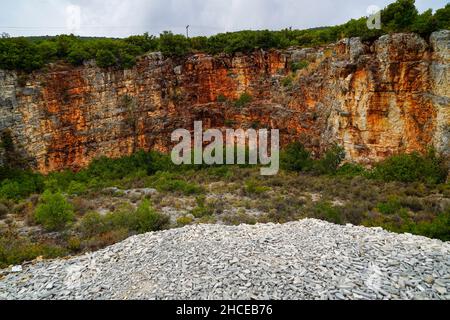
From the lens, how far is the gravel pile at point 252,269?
20.5 ft

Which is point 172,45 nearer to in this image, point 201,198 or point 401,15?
point 201,198

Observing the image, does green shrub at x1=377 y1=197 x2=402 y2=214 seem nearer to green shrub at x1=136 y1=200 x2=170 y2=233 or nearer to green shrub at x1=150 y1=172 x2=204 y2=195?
green shrub at x1=136 y1=200 x2=170 y2=233

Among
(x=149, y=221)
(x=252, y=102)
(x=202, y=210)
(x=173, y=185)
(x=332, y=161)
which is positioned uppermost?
(x=252, y=102)

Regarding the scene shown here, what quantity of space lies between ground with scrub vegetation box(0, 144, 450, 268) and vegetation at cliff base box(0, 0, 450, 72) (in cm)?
616

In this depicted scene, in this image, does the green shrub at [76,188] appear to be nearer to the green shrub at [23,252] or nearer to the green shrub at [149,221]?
the green shrub at [149,221]

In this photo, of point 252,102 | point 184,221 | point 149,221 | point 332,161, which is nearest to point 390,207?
point 332,161

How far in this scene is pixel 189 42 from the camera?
24.9 m

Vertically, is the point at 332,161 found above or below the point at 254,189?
above

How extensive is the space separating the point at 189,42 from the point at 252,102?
6.20 metres

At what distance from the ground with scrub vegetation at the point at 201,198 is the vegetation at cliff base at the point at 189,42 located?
6157mm

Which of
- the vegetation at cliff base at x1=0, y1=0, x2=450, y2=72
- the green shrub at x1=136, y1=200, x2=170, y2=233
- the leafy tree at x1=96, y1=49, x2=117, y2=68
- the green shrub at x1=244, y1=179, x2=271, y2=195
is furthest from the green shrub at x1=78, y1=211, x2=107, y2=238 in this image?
the leafy tree at x1=96, y1=49, x2=117, y2=68

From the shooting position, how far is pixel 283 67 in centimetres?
2355

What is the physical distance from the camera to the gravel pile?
6242 mm

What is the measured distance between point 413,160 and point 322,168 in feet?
15.1
